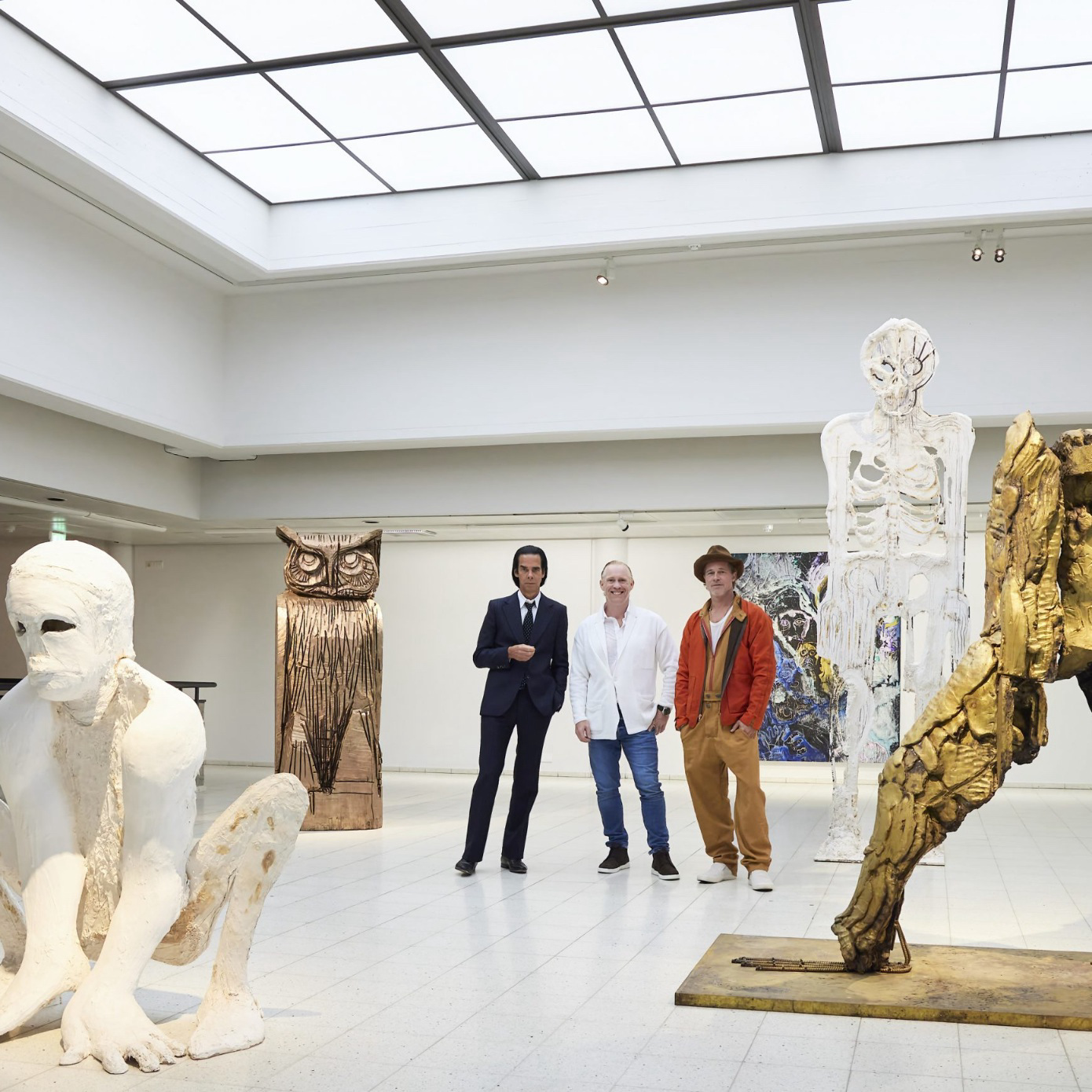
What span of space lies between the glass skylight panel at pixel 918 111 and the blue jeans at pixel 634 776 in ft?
13.4

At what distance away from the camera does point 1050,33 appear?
6.65 meters

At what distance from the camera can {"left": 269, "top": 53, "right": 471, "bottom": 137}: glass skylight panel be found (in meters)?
7.18

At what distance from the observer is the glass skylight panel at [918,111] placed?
23.8ft

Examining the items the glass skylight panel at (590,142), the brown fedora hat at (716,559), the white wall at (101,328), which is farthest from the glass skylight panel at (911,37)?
the white wall at (101,328)

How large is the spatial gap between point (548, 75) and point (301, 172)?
86.5 inches

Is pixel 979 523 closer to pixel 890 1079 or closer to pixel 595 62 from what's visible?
pixel 595 62

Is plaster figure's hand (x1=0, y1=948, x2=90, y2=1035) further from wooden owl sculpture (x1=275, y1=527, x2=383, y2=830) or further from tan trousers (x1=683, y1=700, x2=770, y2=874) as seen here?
wooden owl sculpture (x1=275, y1=527, x2=383, y2=830)

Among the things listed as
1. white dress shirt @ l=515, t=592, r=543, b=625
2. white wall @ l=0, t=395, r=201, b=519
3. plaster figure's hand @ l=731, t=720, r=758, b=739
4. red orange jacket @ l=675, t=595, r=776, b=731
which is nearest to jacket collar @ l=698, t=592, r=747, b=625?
red orange jacket @ l=675, t=595, r=776, b=731

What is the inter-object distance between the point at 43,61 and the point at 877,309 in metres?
5.46

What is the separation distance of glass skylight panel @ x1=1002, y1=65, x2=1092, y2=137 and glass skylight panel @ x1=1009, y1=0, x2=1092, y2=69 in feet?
0.48

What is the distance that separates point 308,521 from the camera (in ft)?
A: 35.2

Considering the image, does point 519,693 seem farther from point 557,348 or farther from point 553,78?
point 553,78

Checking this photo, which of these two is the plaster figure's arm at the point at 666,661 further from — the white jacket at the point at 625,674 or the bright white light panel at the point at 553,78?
the bright white light panel at the point at 553,78

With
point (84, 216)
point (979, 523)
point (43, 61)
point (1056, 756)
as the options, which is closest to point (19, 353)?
point (84, 216)
